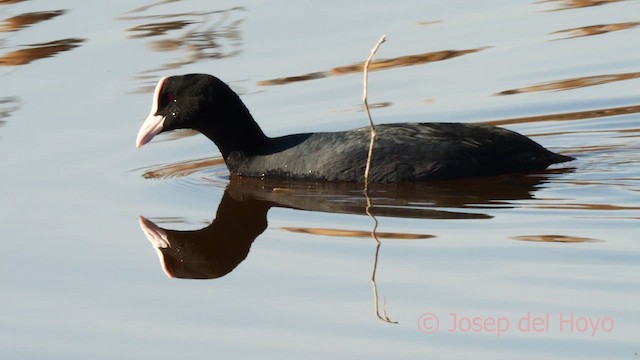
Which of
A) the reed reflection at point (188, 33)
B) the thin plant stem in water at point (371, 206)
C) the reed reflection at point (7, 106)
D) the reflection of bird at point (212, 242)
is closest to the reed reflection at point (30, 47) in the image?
the reed reflection at point (188, 33)

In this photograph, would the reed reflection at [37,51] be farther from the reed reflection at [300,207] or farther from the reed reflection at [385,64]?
the reed reflection at [300,207]

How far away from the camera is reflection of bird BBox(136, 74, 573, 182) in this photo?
7.95 m

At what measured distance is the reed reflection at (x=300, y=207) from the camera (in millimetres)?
6695

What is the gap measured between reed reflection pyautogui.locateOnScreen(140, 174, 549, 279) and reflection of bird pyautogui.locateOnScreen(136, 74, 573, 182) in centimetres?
7

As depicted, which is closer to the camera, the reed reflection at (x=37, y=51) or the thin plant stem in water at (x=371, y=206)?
the thin plant stem in water at (x=371, y=206)

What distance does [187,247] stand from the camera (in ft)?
22.7

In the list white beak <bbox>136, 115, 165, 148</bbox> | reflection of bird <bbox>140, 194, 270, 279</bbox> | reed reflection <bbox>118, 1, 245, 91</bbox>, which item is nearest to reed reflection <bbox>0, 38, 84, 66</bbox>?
reed reflection <bbox>118, 1, 245, 91</bbox>

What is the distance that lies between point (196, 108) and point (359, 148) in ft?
3.68

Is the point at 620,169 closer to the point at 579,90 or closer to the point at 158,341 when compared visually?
the point at 579,90

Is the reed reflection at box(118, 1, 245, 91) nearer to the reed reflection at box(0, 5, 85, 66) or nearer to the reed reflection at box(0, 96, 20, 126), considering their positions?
the reed reflection at box(0, 5, 85, 66)

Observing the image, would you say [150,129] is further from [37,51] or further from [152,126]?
[37,51]

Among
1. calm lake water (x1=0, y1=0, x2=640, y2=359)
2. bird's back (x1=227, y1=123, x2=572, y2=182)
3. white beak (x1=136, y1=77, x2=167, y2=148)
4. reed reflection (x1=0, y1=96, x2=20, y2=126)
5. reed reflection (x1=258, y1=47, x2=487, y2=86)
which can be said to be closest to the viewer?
calm lake water (x1=0, y1=0, x2=640, y2=359)

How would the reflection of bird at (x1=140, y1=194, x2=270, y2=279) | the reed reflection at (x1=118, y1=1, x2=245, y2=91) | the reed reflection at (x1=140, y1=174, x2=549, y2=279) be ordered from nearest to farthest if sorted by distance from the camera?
the reflection of bird at (x1=140, y1=194, x2=270, y2=279) → the reed reflection at (x1=140, y1=174, x2=549, y2=279) → the reed reflection at (x1=118, y1=1, x2=245, y2=91)

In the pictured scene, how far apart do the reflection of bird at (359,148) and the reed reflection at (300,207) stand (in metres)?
0.07
